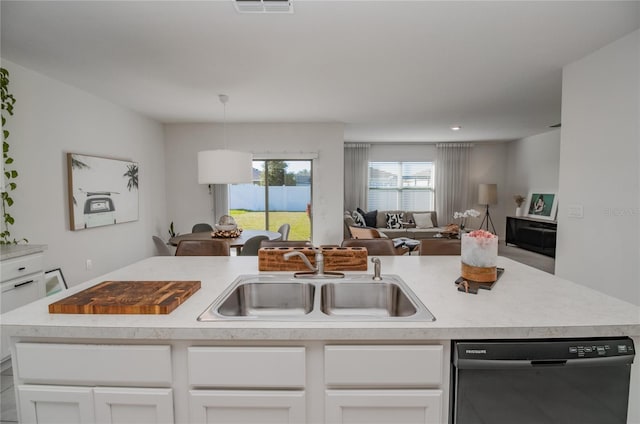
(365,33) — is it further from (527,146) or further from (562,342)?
(527,146)

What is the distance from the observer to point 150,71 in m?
3.02

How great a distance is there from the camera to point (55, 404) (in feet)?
3.58

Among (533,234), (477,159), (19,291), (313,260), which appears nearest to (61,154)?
(19,291)

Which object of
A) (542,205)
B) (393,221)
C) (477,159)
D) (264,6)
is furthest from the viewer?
(477,159)

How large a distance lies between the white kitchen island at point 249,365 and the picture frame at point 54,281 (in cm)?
258

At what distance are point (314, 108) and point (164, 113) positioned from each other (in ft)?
7.40

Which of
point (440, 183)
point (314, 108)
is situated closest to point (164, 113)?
point (314, 108)

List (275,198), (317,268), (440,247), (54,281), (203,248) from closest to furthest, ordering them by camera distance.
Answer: (317,268) → (440,247) → (203,248) → (54,281) → (275,198)

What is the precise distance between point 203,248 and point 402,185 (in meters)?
6.36

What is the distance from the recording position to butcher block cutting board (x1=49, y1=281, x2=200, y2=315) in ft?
3.77

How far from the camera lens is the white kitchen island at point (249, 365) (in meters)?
1.04

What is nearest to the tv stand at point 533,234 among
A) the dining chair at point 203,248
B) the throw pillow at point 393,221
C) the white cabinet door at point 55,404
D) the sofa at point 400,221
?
the sofa at point 400,221

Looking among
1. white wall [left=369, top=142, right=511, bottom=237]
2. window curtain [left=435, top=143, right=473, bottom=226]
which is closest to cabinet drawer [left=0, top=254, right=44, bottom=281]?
white wall [left=369, top=142, right=511, bottom=237]

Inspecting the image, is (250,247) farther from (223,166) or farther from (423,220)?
(423,220)
